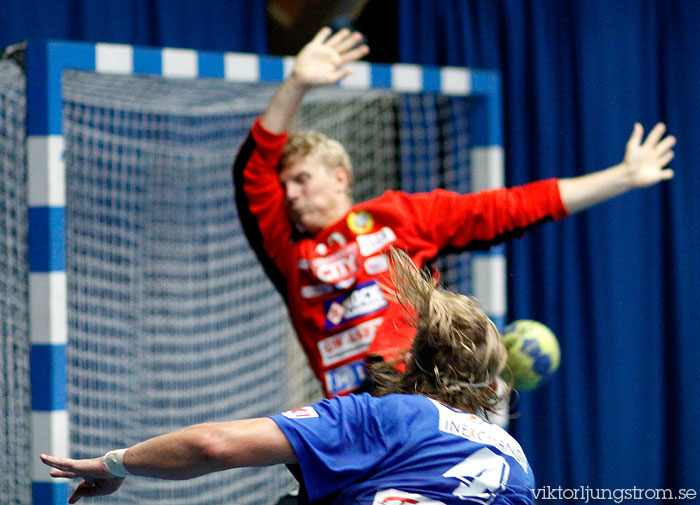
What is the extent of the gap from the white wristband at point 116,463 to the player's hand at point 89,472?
2 centimetres

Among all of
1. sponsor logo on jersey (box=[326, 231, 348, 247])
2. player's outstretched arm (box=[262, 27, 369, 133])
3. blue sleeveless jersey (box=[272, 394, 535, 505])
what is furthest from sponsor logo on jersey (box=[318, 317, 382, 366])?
blue sleeveless jersey (box=[272, 394, 535, 505])

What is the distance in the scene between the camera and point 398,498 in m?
1.52

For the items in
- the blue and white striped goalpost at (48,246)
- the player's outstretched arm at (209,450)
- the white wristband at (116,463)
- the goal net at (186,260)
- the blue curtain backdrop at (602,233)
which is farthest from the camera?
the blue curtain backdrop at (602,233)

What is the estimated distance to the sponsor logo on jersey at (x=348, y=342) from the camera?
277 cm

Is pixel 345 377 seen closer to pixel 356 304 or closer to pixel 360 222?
pixel 356 304

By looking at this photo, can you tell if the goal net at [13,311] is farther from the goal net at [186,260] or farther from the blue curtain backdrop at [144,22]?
the blue curtain backdrop at [144,22]

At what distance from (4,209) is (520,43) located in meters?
2.76

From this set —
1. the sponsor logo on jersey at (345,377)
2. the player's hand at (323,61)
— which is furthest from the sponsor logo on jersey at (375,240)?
the player's hand at (323,61)

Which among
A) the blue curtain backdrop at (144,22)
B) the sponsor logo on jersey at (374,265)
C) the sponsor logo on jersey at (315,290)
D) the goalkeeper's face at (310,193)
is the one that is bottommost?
A: the sponsor logo on jersey at (315,290)

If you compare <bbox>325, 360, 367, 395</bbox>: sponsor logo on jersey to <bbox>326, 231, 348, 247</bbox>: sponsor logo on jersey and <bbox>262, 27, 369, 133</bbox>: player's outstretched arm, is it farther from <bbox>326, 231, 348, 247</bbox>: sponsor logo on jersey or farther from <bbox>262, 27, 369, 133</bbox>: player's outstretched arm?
<bbox>262, 27, 369, 133</bbox>: player's outstretched arm

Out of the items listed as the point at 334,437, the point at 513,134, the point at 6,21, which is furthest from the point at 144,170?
the point at 334,437

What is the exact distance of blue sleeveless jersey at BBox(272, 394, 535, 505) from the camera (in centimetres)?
152

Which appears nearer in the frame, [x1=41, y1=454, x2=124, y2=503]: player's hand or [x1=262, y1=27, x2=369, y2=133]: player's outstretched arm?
[x1=41, y1=454, x2=124, y2=503]: player's hand

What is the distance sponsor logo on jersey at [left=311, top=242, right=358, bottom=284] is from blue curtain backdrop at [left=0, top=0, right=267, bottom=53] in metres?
1.73
